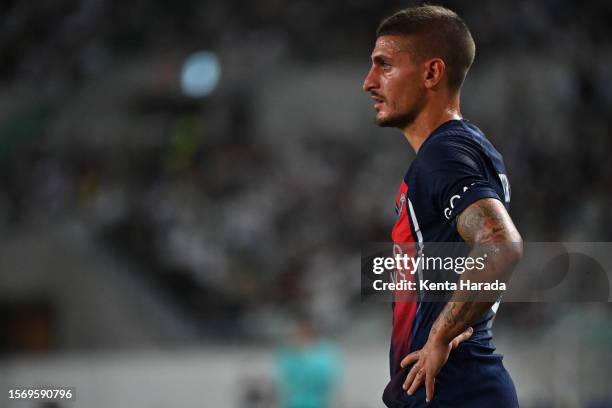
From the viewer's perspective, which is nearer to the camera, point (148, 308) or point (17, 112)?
point (148, 308)

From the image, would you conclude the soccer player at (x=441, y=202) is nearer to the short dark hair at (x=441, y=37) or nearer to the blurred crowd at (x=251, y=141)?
the short dark hair at (x=441, y=37)

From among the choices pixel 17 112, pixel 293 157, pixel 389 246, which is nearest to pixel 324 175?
pixel 293 157

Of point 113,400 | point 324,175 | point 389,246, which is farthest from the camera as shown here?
point 324,175

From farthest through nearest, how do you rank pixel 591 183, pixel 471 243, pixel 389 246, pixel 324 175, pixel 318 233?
pixel 324 175 → pixel 318 233 → pixel 591 183 → pixel 389 246 → pixel 471 243

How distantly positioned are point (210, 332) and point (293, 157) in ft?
17.1

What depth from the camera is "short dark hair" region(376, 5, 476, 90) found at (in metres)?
2.99

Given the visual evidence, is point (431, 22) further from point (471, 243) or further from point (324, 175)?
point (324, 175)

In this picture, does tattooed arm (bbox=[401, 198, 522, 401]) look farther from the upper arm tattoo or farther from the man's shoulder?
the man's shoulder

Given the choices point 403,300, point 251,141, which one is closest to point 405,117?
point 403,300

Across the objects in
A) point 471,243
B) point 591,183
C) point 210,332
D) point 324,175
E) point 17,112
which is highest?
point 17,112

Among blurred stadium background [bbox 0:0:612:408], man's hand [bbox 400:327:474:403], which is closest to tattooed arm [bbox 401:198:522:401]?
man's hand [bbox 400:327:474:403]

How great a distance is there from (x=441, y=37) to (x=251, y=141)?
508 inches

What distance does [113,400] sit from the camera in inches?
375

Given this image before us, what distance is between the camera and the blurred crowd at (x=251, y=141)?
473 inches
